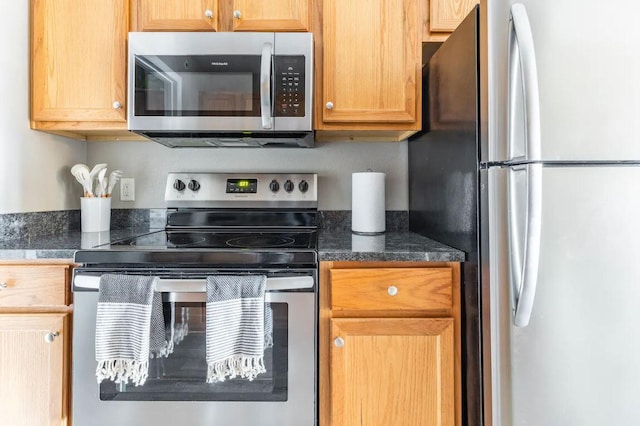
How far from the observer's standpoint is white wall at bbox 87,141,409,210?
1.85 m

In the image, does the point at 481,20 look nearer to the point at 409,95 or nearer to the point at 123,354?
the point at 409,95

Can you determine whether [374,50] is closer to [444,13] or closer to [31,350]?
[444,13]

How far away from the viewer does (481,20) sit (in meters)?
1.12

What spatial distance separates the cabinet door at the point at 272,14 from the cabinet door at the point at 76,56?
17.8 inches

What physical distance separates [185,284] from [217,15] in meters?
1.05

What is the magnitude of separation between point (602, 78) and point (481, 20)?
0.36 m

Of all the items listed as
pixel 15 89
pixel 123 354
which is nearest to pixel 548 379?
pixel 123 354

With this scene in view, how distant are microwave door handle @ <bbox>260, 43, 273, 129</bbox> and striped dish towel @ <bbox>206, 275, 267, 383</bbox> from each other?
618 mm

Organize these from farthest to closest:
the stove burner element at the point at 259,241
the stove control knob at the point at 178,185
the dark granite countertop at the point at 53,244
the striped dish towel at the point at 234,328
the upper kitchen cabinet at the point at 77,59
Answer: the stove control knob at the point at 178,185 → the upper kitchen cabinet at the point at 77,59 → the stove burner element at the point at 259,241 → the dark granite countertop at the point at 53,244 → the striped dish towel at the point at 234,328

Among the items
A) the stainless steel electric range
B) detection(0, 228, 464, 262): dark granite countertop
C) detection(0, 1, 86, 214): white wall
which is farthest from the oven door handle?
detection(0, 1, 86, 214): white wall

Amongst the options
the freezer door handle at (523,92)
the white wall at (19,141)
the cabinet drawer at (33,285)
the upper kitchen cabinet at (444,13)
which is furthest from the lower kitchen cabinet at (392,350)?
the white wall at (19,141)

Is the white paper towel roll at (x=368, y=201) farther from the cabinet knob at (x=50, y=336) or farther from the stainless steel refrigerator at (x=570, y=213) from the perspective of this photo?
the cabinet knob at (x=50, y=336)

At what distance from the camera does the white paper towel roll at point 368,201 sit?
1.64 meters

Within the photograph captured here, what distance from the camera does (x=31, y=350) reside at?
1.18 metres
